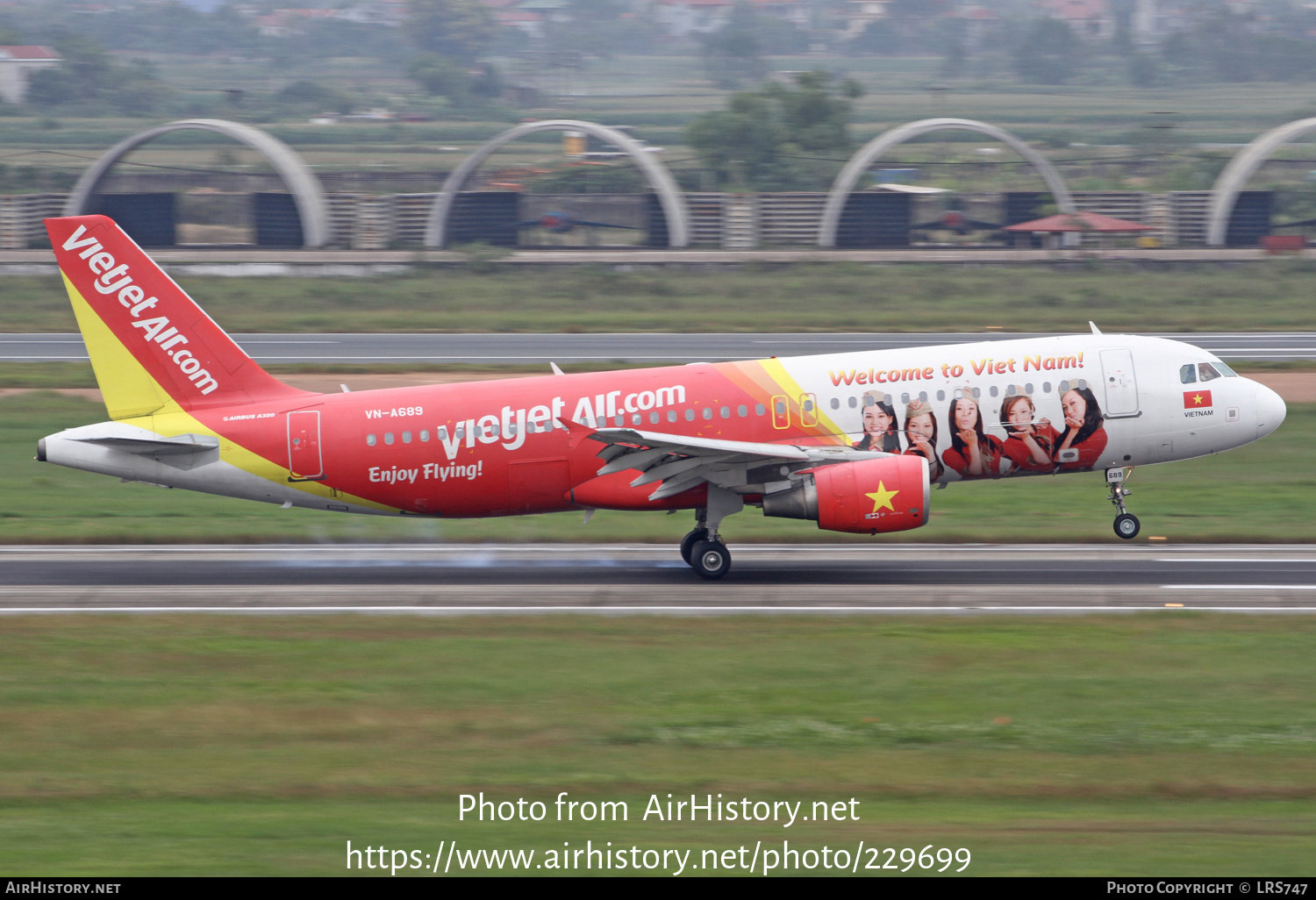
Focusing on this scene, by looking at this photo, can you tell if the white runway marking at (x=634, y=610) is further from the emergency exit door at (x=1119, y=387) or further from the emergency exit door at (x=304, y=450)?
the emergency exit door at (x=1119, y=387)

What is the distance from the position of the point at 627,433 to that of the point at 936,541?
10469mm

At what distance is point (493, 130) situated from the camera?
639 ft

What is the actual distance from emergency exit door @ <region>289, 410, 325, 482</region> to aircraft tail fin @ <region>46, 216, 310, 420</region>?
1.45m

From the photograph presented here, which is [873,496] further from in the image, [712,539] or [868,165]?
[868,165]

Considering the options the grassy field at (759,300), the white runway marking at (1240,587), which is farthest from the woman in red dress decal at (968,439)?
the grassy field at (759,300)

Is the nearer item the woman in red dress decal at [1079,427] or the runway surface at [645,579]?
the runway surface at [645,579]

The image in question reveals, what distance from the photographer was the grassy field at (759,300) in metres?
71.5

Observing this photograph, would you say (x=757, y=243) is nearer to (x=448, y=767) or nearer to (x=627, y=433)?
(x=627, y=433)

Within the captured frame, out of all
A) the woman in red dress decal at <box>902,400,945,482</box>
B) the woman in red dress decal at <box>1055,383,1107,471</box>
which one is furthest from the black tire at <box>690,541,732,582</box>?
the woman in red dress decal at <box>1055,383,1107,471</box>

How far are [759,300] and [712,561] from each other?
48108mm

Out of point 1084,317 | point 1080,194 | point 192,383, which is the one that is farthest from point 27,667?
point 1080,194

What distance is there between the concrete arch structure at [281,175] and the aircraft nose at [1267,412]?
237 ft

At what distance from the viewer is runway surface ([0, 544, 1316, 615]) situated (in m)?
28.9
